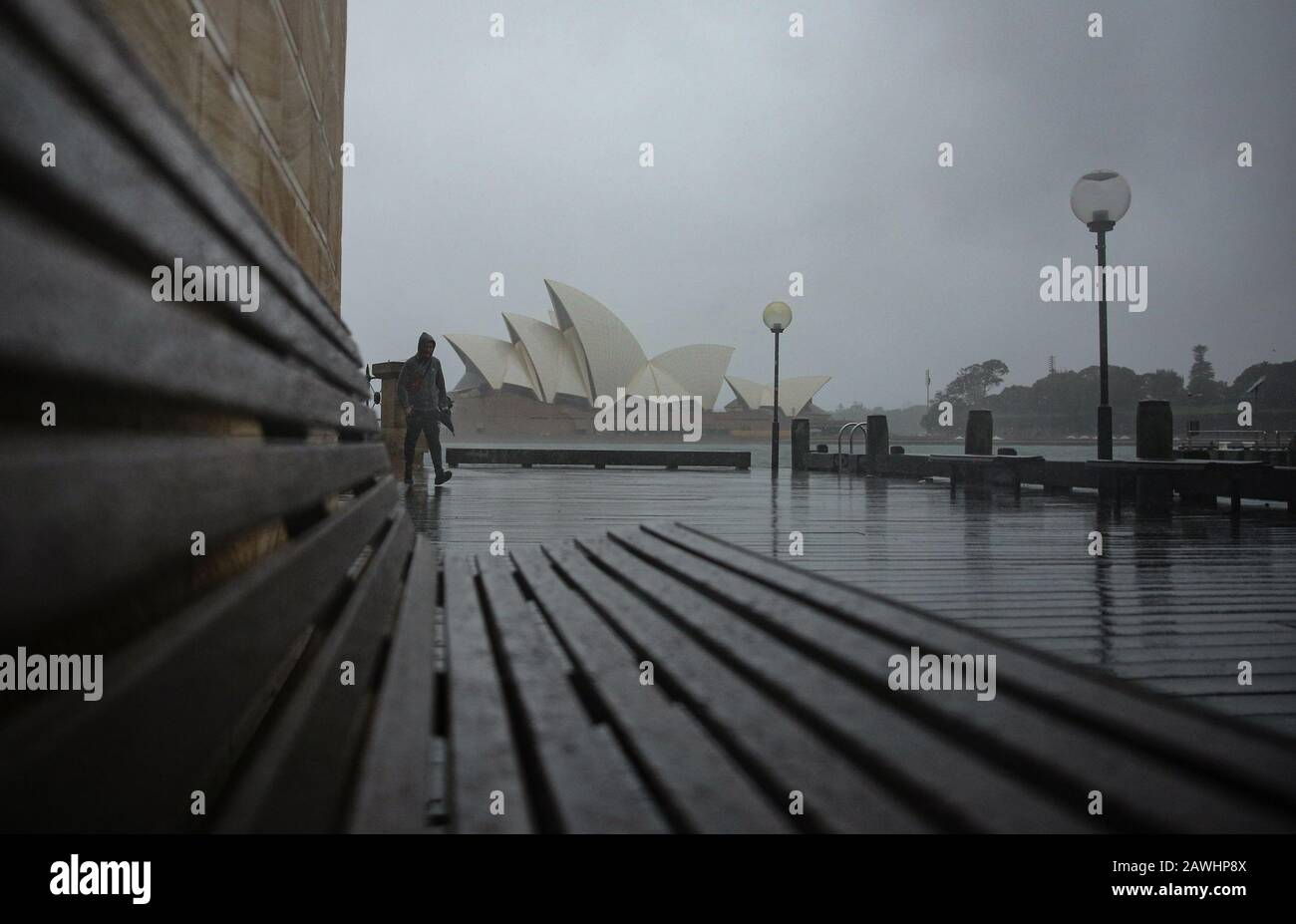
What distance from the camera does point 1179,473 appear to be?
555 centimetres

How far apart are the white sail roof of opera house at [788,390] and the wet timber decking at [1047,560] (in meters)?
37.5

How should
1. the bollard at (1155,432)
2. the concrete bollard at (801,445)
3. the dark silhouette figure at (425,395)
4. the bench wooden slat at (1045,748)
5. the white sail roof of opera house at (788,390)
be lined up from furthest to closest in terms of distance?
1. the white sail roof of opera house at (788,390)
2. the concrete bollard at (801,445)
3. the dark silhouette figure at (425,395)
4. the bollard at (1155,432)
5. the bench wooden slat at (1045,748)

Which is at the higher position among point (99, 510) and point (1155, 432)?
point (1155, 432)

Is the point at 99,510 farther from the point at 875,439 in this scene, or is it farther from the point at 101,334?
the point at 875,439

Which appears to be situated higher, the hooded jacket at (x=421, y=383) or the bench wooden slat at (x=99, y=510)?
the hooded jacket at (x=421, y=383)

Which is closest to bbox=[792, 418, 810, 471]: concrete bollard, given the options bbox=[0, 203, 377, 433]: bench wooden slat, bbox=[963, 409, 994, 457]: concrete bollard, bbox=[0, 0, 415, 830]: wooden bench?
bbox=[963, 409, 994, 457]: concrete bollard

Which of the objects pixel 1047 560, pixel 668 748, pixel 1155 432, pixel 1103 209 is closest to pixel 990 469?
pixel 1155 432

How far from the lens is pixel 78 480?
434 mm

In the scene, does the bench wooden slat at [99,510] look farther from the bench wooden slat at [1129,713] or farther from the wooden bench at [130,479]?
the bench wooden slat at [1129,713]

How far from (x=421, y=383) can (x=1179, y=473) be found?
5.84 meters

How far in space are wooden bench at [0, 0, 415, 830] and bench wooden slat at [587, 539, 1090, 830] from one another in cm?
40

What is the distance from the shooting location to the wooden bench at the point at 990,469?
6.86 metres

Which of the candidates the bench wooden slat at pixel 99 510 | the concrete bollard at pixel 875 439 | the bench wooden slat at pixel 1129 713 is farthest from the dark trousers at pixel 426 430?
the bench wooden slat at pixel 99 510

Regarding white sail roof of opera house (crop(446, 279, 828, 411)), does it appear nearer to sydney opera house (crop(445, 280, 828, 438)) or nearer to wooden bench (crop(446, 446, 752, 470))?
sydney opera house (crop(445, 280, 828, 438))
